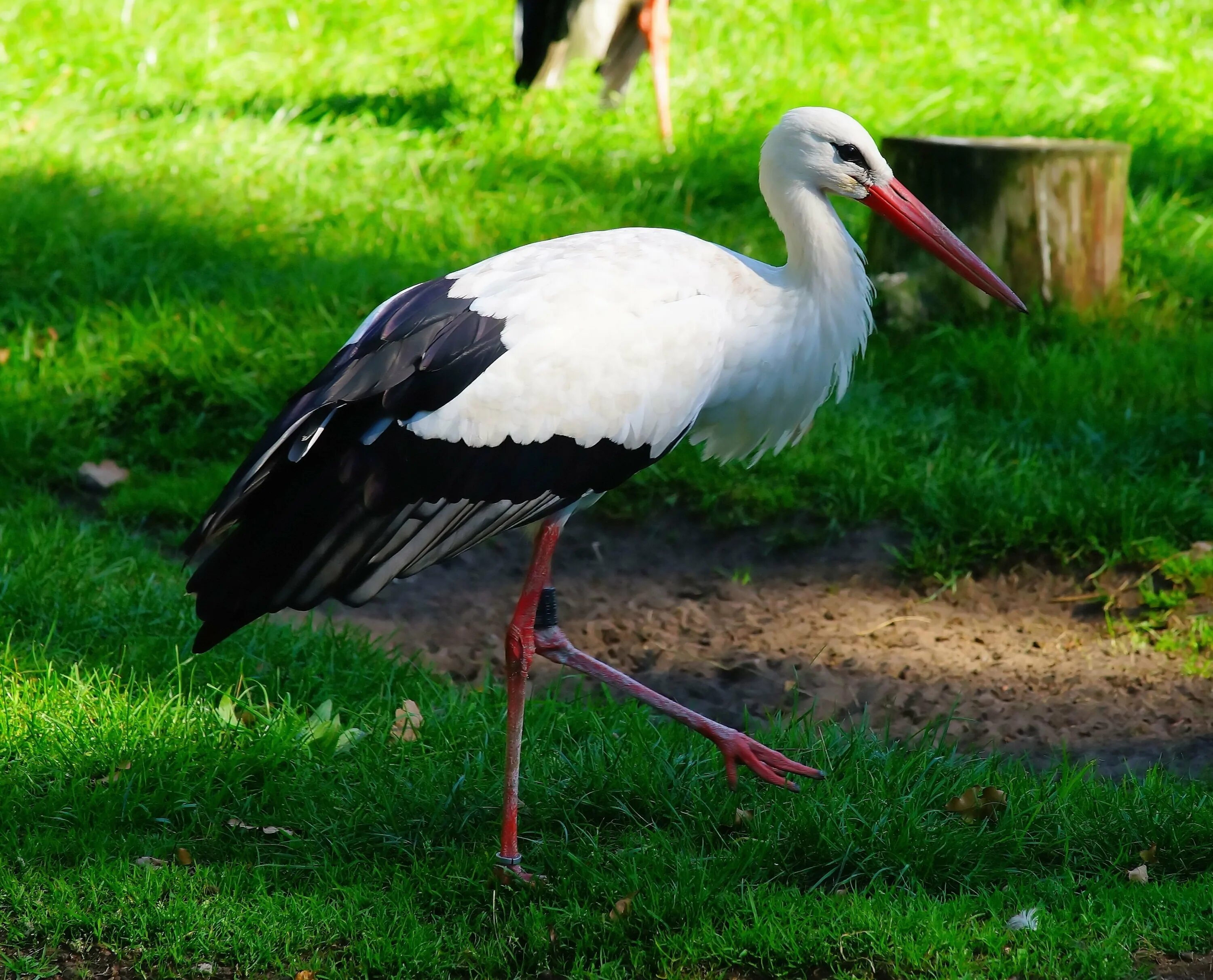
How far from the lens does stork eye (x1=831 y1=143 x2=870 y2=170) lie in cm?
294

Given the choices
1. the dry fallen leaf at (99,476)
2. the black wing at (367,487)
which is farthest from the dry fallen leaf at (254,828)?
the dry fallen leaf at (99,476)

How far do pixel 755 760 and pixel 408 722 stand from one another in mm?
797

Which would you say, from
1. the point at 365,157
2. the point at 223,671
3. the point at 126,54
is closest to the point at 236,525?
the point at 223,671

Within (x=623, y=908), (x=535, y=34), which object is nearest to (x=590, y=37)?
(x=535, y=34)

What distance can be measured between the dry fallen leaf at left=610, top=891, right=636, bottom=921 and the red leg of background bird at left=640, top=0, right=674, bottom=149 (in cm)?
442

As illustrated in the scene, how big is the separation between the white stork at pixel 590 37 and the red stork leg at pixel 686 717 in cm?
424

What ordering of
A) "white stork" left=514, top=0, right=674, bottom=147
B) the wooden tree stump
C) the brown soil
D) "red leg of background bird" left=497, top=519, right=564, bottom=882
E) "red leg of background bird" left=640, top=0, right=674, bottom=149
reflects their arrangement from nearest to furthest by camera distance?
"red leg of background bird" left=497, top=519, right=564, bottom=882 → the brown soil → the wooden tree stump → "red leg of background bird" left=640, top=0, right=674, bottom=149 → "white stork" left=514, top=0, right=674, bottom=147

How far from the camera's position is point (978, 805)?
2.68 m

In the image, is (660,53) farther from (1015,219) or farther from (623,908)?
(623,908)

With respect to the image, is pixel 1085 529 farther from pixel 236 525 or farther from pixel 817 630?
pixel 236 525

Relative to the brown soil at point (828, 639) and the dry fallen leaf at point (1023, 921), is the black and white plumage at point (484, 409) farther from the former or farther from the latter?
the dry fallen leaf at point (1023, 921)

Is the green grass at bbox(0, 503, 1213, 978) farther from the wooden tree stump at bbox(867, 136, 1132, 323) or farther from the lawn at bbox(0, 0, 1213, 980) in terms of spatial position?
the wooden tree stump at bbox(867, 136, 1132, 323)

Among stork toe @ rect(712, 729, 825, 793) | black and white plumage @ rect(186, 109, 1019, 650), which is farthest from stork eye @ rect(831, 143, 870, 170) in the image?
stork toe @ rect(712, 729, 825, 793)

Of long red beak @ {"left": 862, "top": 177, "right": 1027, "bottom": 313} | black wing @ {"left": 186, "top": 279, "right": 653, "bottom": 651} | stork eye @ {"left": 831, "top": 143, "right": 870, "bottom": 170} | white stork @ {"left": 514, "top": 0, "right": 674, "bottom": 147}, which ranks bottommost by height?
black wing @ {"left": 186, "top": 279, "right": 653, "bottom": 651}
